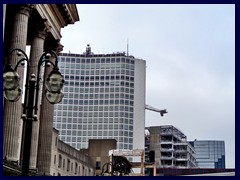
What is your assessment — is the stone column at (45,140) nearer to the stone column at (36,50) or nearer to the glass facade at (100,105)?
the stone column at (36,50)

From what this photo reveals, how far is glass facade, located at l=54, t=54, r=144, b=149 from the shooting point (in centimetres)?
12182

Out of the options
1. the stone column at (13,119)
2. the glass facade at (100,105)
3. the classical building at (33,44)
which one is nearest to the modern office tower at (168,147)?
the glass facade at (100,105)

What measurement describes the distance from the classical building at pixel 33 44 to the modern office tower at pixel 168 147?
322ft

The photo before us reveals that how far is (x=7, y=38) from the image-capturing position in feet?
102

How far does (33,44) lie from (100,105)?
97.1 metres

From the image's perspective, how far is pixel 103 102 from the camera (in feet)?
411

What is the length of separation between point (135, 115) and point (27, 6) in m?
105

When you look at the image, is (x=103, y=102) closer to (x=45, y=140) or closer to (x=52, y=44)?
(x=52, y=44)

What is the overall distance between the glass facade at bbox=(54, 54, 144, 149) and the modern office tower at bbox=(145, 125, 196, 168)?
7.18 metres

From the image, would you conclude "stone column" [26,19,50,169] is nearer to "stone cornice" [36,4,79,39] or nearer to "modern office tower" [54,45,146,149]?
"stone cornice" [36,4,79,39]

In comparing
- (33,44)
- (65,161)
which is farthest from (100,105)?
(33,44)

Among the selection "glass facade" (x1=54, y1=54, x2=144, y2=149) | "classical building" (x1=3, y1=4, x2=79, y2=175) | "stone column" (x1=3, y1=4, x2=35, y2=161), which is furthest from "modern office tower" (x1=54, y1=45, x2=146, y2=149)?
"stone column" (x1=3, y1=4, x2=35, y2=161)
